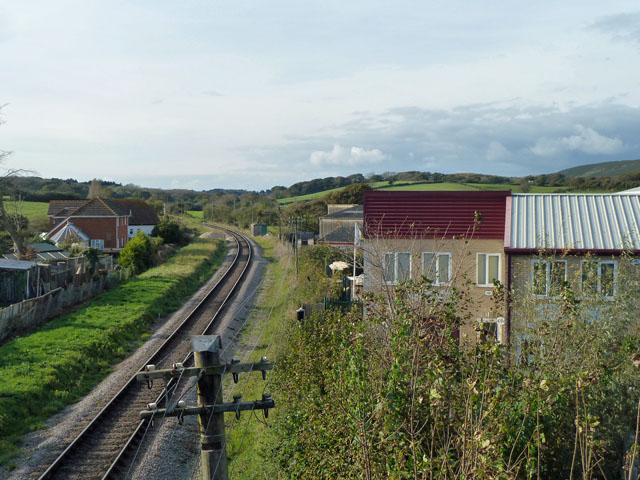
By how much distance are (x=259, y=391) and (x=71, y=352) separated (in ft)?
24.5

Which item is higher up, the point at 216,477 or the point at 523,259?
the point at 523,259

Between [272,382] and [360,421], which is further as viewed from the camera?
[272,382]

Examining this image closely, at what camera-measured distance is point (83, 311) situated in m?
27.1

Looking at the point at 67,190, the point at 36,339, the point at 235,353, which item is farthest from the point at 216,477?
the point at 67,190

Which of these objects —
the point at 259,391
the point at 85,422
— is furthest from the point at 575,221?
Answer: the point at 85,422

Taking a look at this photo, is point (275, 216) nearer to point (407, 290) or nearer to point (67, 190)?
point (67, 190)

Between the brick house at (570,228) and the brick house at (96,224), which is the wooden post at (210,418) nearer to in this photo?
the brick house at (570,228)

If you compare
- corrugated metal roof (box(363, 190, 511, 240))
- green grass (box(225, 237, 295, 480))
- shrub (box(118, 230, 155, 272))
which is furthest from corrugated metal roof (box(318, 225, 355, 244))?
corrugated metal roof (box(363, 190, 511, 240))

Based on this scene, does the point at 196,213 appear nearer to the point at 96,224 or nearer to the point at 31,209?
the point at 31,209

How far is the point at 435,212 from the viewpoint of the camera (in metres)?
21.5

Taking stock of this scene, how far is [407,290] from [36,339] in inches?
744

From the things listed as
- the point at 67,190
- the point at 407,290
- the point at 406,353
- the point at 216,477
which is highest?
the point at 67,190

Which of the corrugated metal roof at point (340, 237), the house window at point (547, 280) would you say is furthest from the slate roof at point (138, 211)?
the house window at point (547, 280)

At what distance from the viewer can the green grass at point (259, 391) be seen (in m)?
12.8
